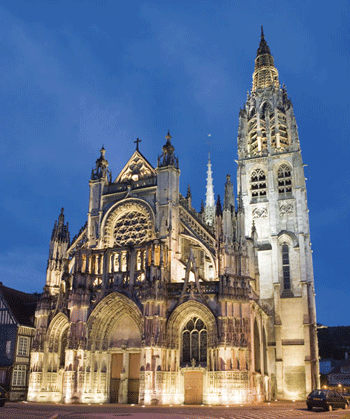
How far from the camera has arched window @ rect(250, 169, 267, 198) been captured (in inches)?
1677

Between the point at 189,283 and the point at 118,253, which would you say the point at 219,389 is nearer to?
the point at 189,283

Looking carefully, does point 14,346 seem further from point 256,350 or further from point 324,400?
point 324,400

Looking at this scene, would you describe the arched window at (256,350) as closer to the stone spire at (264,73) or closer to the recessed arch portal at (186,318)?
the recessed arch portal at (186,318)

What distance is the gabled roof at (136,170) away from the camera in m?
37.0

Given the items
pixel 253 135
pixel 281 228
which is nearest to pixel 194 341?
pixel 281 228

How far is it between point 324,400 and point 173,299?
11065 mm

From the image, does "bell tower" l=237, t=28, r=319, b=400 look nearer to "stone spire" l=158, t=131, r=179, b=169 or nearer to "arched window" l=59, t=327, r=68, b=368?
"stone spire" l=158, t=131, r=179, b=169

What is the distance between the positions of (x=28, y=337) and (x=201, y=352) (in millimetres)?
13553

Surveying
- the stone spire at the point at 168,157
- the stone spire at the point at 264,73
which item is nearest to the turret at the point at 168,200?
the stone spire at the point at 168,157

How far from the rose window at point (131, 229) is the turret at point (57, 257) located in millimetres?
4535

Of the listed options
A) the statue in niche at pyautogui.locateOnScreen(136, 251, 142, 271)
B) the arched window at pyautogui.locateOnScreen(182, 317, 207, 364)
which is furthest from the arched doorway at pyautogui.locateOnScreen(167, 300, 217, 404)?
the statue in niche at pyautogui.locateOnScreen(136, 251, 142, 271)

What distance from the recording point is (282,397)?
1400 inches

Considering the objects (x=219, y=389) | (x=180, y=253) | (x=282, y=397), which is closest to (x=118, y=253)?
(x=180, y=253)

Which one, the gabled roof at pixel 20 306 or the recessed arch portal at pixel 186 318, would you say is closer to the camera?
the recessed arch portal at pixel 186 318
